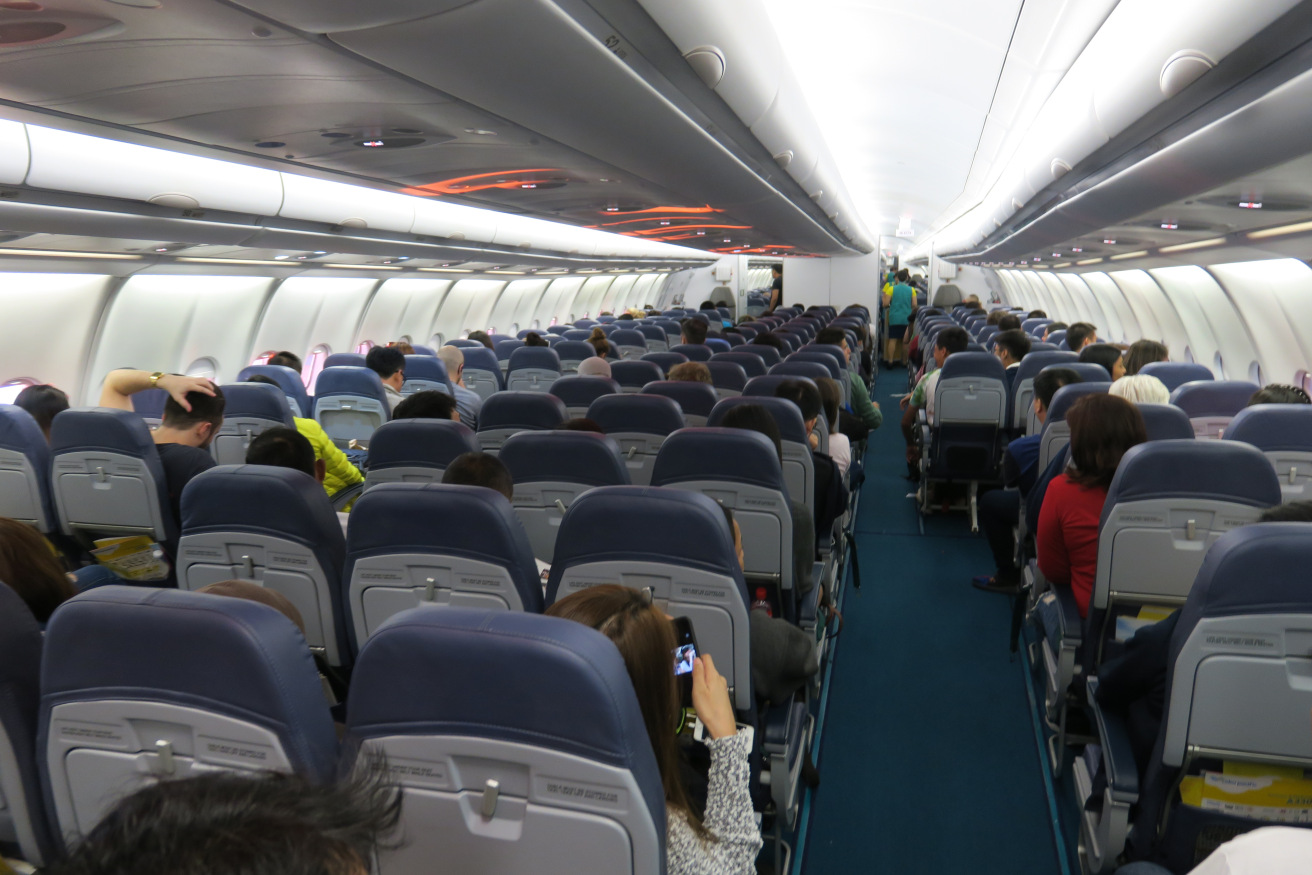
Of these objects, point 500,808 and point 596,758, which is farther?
→ point 500,808

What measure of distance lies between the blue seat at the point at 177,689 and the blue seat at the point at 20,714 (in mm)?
179

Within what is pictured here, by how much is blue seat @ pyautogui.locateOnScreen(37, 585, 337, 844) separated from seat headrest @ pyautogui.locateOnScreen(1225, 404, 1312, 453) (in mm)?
4340

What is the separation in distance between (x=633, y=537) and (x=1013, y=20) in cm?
472

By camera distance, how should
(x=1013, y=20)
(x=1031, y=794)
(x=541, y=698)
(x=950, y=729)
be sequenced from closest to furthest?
1. (x=541, y=698)
2. (x=1031, y=794)
3. (x=950, y=729)
4. (x=1013, y=20)

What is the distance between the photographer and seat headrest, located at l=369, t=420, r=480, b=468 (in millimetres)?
4481

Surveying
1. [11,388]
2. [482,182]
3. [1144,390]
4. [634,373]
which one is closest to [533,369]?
[634,373]

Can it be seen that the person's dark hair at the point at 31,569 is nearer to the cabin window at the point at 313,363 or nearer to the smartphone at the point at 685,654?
the smartphone at the point at 685,654

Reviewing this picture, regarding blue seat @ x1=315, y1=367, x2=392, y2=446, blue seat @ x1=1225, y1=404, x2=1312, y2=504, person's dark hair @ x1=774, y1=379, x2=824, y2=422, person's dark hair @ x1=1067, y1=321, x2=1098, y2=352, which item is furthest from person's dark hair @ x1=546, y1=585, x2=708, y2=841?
person's dark hair @ x1=1067, y1=321, x2=1098, y2=352

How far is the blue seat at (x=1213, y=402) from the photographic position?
5562 mm

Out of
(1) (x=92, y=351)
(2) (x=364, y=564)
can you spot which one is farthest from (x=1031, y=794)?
(1) (x=92, y=351)

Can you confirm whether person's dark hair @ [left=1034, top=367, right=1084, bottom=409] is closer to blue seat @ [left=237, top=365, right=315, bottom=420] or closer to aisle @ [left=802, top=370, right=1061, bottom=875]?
aisle @ [left=802, top=370, right=1061, bottom=875]

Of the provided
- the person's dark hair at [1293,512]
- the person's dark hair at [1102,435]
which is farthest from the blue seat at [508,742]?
the person's dark hair at [1102,435]

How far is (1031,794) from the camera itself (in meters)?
3.81

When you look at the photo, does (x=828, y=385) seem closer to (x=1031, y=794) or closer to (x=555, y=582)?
(x=1031, y=794)
